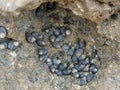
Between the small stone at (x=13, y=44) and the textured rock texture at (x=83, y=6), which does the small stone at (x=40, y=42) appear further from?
the textured rock texture at (x=83, y=6)

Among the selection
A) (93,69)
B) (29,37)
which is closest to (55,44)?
(29,37)

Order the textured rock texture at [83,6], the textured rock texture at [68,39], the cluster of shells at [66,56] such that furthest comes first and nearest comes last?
the cluster of shells at [66,56] → the textured rock texture at [68,39] → the textured rock texture at [83,6]

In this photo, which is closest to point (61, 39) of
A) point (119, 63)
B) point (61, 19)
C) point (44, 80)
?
point (61, 19)

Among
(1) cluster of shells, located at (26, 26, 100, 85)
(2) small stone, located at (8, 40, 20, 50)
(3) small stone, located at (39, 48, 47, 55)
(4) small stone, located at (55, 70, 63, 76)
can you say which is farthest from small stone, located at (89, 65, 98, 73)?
(2) small stone, located at (8, 40, 20, 50)

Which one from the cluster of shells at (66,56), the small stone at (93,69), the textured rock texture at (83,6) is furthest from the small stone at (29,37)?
the small stone at (93,69)

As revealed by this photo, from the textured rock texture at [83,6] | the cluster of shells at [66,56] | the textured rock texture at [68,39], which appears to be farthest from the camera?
the cluster of shells at [66,56]

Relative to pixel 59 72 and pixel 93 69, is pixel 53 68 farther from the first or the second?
pixel 93 69

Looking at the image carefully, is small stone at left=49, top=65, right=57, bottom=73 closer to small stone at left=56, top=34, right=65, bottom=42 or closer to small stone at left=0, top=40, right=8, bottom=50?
small stone at left=56, top=34, right=65, bottom=42

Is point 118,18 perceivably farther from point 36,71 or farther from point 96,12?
point 36,71

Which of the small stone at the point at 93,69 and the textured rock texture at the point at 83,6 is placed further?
the small stone at the point at 93,69
